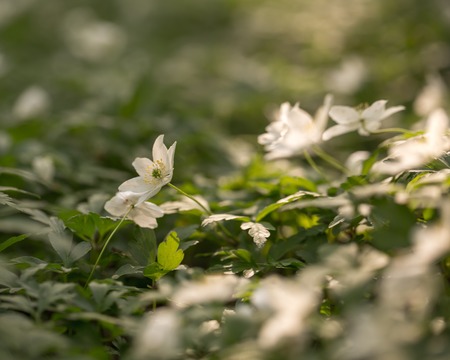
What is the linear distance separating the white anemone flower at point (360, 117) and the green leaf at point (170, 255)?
1.61ft

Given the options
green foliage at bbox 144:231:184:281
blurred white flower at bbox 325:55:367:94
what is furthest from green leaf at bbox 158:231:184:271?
blurred white flower at bbox 325:55:367:94

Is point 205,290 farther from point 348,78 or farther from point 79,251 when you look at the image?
point 348,78

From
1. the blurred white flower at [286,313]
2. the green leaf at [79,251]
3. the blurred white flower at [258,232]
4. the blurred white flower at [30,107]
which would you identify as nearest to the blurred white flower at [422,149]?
the blurred white flower at [258,232]

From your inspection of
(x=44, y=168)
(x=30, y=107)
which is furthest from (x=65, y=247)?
(x=30, y=107)

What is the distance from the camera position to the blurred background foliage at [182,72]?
226cm

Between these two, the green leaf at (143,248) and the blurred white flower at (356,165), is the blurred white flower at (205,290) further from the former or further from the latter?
the blurred white flower at (356,165)

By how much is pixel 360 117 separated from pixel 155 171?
21.4 inches

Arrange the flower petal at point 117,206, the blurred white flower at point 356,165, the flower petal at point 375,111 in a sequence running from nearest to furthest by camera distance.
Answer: the flower petal at point 117,206 < the flower petal at point 375,111 < the blurred white flower at point 356,165

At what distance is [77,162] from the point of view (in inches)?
86.0

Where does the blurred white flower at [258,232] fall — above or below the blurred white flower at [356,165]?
below

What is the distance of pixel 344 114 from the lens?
154cm

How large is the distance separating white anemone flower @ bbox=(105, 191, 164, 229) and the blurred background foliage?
0.45 m

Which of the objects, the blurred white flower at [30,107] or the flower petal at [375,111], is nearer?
the flower petal at [375,111]

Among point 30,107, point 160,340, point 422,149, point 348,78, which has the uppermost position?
point 348,78
